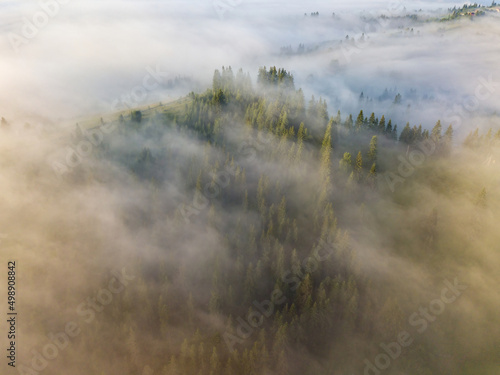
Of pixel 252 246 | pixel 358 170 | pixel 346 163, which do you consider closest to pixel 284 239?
pixel 252 246

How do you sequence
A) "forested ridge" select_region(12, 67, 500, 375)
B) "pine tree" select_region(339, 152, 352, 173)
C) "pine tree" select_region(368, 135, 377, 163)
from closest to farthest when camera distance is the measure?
"forested ridge" select_region(12, 67, 500, 375), "pine tree" select_region(339, 152, 352, 173), "pine tree" select_region(368, 135, 377, 163)

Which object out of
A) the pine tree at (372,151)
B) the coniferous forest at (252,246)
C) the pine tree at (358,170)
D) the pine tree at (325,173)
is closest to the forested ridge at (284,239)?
the pine tree at (358,170)

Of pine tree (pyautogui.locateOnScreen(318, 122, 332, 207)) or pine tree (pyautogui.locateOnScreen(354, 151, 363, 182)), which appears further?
pine tree (pyautogui.locateOnScreen(354, 151, 363, 182))

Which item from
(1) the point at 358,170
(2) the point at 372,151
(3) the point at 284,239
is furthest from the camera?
(2) the point at 372,151

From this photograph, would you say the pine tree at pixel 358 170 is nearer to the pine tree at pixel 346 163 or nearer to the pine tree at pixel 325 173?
the pine tree at pixel 346 163

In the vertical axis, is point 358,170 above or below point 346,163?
below

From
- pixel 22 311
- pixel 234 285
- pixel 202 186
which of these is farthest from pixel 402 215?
pixel 22 311

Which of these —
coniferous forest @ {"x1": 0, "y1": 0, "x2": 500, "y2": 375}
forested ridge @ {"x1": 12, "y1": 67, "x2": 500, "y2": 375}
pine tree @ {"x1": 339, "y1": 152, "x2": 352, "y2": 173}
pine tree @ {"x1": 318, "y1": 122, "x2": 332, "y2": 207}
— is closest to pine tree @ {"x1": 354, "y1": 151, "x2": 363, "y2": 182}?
forested ridge @ {"x1": 12, "y1": 67, "x2": 500, "y2": 375}

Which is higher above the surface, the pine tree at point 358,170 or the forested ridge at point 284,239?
the pine tree at point 358,170

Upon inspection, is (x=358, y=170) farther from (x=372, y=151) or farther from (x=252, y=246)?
(x=252, y=246)

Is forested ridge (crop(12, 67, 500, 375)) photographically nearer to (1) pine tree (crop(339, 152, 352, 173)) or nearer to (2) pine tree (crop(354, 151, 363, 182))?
(2) pine tree (crop(354, 151, 363, 182))

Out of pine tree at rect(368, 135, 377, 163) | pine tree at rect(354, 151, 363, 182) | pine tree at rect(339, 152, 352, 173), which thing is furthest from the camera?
pine tree at rect(368, 135, 377, 163)

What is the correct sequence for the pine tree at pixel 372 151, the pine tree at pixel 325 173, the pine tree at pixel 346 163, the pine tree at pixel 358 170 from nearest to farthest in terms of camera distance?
the pine tree at pixel 325 173 < the pine tree at pixel 358 170 < the pine tree at pixel 346 163 < the pine tree at pixel 372 151
